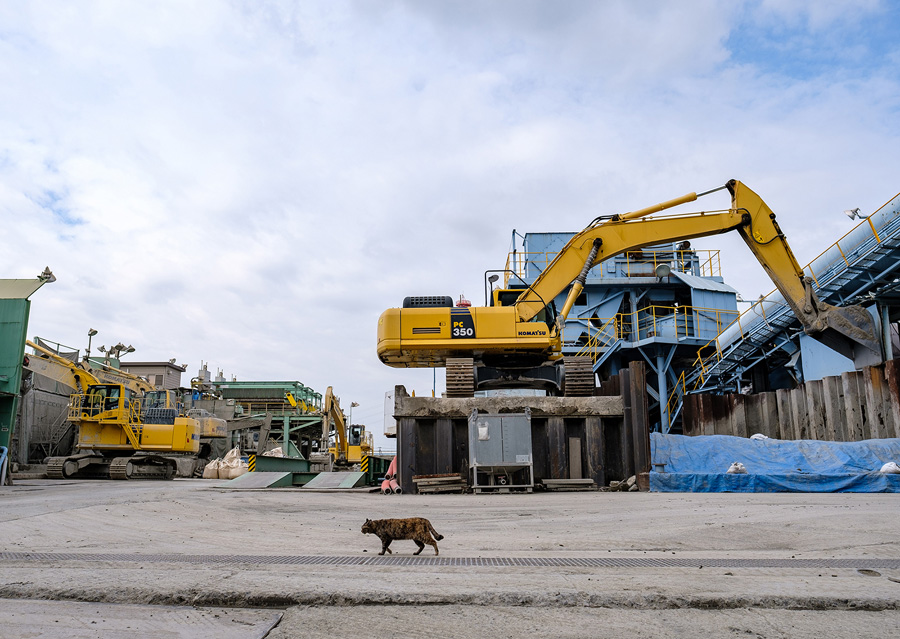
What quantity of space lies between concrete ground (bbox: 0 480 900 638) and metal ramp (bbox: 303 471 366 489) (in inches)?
364

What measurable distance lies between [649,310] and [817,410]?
1139 centimetres

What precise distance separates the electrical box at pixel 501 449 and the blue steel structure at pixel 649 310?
39.2 feet

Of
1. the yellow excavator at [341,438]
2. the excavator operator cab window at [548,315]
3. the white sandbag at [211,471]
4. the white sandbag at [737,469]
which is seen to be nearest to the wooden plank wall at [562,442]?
the white sandbag at [737,469]

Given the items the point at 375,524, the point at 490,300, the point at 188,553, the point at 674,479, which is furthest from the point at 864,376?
the point at 188,553

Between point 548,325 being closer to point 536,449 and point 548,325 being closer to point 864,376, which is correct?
point 536,449

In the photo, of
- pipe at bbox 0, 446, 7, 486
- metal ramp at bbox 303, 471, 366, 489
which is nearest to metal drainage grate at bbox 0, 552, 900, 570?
metal ramp at bbox 303, 471, 366, 489

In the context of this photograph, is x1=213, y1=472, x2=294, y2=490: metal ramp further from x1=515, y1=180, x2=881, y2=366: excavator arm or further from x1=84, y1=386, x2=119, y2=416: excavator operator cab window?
x1=84, y1=386, x2=119, y2=416: excavator operator cab window

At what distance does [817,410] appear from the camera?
17.3 m

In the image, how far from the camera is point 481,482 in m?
14.0

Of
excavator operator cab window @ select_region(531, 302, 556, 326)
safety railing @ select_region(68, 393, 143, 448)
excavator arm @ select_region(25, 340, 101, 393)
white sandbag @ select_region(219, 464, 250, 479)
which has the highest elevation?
excavator operator cab window @ select_region(531, 302, 556, 326)

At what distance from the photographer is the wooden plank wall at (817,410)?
48.8ft

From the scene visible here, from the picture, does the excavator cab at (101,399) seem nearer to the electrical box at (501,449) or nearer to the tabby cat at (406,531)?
the electrical box at (501,449)

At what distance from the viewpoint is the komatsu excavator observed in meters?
16.1

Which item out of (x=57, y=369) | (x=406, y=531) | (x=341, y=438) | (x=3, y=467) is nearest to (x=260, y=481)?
(x=3, y=467)
